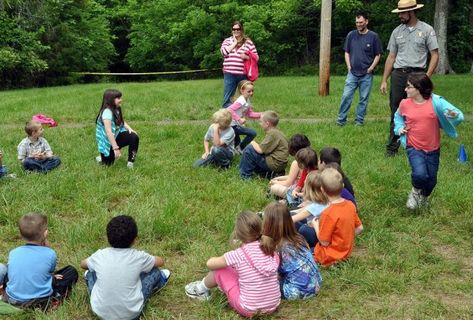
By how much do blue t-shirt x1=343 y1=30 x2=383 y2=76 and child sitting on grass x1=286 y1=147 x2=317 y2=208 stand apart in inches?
182

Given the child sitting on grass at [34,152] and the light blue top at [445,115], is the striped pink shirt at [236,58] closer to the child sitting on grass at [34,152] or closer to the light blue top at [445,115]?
the child sitting on grass at [34,152]

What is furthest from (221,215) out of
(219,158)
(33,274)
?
(33,274)

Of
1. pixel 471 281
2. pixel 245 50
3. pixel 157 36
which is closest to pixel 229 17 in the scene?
pixel 157 36

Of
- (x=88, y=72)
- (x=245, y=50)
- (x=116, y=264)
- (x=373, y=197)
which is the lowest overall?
(x=88, y=72)

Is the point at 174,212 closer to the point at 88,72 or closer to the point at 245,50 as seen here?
the point at 245,50

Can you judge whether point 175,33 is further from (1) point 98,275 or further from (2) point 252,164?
(1) point 98,275

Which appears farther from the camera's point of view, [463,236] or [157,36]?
[157,36]

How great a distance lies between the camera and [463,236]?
5.02 meters

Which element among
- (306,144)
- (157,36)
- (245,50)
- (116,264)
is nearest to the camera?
(116,264)

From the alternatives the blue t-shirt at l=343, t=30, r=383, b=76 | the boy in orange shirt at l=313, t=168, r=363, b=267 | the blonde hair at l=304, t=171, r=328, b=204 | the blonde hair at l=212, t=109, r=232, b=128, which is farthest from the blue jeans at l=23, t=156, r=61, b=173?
the blue t-shirt at l=343, t=30, r=383, b=76

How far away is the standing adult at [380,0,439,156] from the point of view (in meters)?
7.44

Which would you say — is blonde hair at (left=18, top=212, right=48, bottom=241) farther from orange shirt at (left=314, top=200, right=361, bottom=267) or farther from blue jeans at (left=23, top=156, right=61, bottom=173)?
blue jeans at (left=23, top=156, right=61, bottom=173)

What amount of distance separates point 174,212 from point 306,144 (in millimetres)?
1636

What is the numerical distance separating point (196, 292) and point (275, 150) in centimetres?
300
